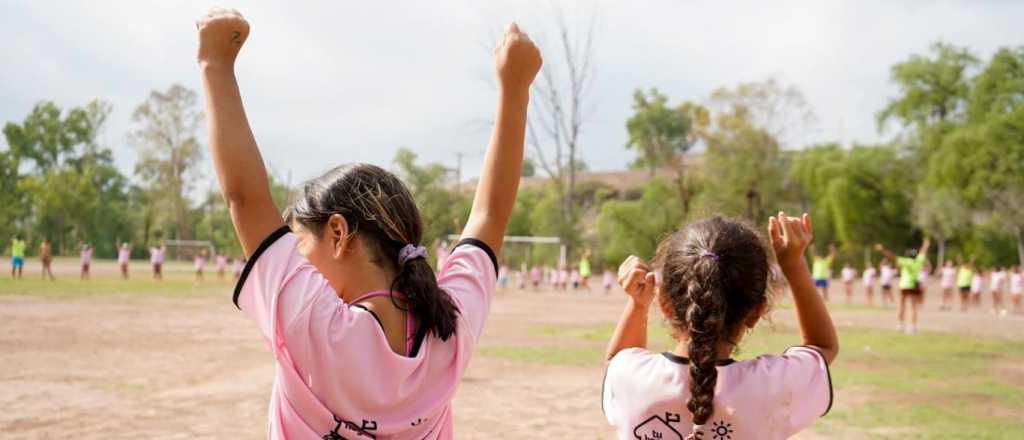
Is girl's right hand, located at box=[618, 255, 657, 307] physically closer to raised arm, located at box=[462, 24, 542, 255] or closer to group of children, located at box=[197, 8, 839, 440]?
group of children, located at box=[197, 8, 839, 440]

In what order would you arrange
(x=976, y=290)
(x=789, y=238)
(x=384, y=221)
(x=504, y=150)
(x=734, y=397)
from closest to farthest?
(x=384, y=221) → (x=504, y=150) → (x=734, y=397) → (x=789, y=238) → (x=976, y=290)

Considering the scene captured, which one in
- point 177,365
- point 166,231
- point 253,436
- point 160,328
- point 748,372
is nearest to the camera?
point 748,372

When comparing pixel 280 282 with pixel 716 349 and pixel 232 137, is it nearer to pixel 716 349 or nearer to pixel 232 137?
pixel 232 137

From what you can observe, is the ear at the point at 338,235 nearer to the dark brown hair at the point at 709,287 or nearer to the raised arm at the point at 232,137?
the raised arm at the point at 232,137

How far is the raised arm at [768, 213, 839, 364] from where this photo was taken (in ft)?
8.02

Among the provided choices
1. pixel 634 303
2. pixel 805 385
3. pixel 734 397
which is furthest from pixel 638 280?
pixel 805 385

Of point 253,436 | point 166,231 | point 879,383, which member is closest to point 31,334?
point 253,436

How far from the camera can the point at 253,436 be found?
24.5ft

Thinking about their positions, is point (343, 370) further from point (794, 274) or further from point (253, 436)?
point (253, 436)

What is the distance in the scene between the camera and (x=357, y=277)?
6.26 ft

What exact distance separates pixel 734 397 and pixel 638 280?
41 cm

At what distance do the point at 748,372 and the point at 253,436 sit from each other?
20.0 ft

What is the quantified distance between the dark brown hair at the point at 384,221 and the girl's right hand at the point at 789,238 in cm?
105

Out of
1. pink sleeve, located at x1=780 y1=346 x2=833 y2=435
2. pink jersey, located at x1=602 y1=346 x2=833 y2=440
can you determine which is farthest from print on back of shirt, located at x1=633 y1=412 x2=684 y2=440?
pink sleeve, located at x1=780 y1=346 x2=833 y2=435
